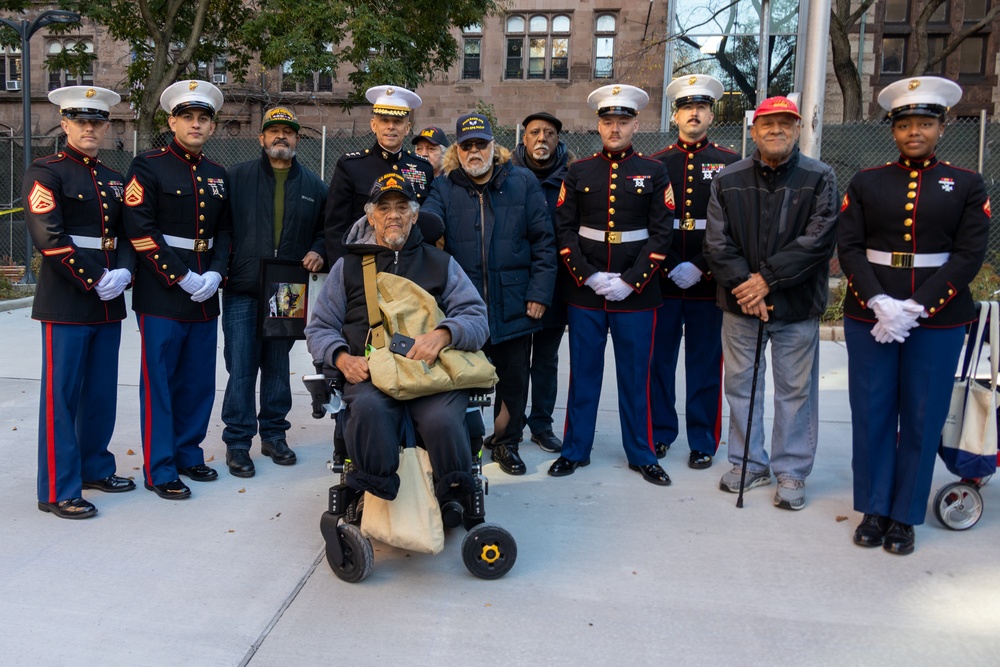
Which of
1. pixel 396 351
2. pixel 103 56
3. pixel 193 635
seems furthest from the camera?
pixel 103 56

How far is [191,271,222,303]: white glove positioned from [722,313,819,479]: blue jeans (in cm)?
282

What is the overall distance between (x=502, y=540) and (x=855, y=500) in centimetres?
183

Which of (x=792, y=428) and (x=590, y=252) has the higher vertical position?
(x=590, y=252)

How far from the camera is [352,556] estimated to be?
374 cm

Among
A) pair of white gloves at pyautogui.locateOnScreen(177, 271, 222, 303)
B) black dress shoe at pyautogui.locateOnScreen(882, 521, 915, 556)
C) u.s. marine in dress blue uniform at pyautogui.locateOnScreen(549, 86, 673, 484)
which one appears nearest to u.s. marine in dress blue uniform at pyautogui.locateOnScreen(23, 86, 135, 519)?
pair of white gloves at pyautogui.locateOnScreen(177, 271, 222, 303)

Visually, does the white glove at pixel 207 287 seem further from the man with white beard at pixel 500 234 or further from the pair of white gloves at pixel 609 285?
the pair of white gloves at pixel 609 285

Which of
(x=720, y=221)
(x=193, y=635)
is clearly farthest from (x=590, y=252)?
(x=193, y=635)

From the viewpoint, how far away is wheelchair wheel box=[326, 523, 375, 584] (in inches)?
146

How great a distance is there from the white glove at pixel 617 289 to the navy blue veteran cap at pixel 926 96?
1631 millimetres

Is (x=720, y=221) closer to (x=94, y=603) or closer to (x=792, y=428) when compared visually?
(x=792, y=428)

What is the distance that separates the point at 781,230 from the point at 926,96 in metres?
0.94

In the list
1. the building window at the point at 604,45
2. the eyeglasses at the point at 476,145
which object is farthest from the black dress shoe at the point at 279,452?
the building window at the point at 604,45

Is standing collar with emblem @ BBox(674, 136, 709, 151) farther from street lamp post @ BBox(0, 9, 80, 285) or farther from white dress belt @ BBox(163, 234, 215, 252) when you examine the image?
street lamp post @ BBox(0, 9, 80, 285)

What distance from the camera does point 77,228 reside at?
4.50 meters
